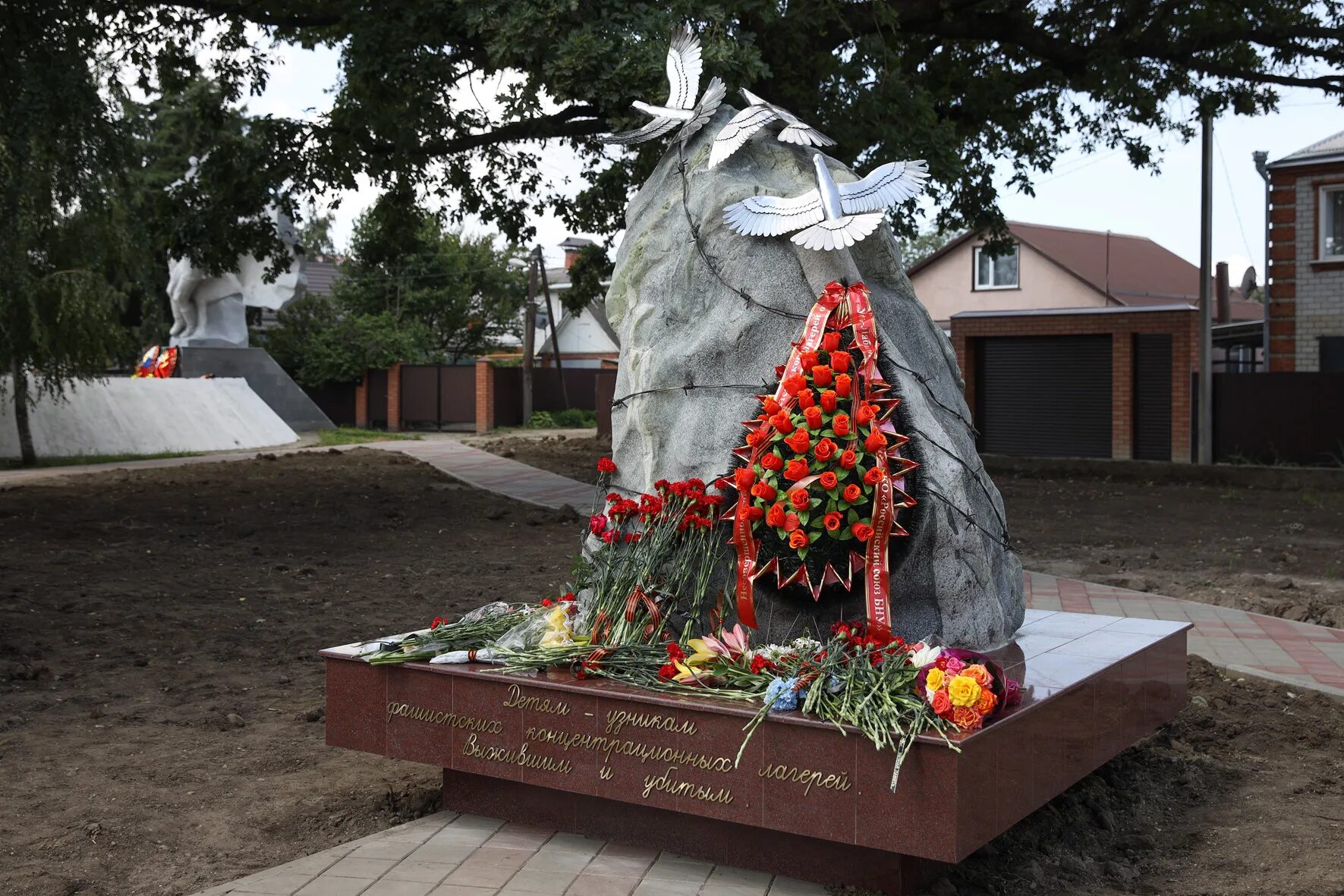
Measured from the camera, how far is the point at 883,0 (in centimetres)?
1166

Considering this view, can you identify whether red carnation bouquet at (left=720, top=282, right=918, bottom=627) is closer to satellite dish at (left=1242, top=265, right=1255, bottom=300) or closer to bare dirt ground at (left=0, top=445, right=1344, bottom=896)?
bare dirt ground at (left=0, top=445, right=1344, bottom=896)

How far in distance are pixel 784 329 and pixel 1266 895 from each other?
2605 mm

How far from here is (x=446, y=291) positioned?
1688 inches

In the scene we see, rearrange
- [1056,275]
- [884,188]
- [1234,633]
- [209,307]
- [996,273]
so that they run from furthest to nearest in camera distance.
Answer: [996,273] → [1056,275] → [209,307] → [1234,633] → [884,188]

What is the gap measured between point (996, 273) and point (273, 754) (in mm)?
Result: 35703

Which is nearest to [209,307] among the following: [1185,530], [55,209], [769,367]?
[55,209]

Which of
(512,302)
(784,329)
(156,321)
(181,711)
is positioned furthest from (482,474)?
(512,302)

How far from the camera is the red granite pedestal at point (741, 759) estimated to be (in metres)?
3.80

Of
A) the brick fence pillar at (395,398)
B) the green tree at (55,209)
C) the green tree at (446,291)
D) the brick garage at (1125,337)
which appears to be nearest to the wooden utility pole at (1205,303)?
the brick garage at (1125,337)

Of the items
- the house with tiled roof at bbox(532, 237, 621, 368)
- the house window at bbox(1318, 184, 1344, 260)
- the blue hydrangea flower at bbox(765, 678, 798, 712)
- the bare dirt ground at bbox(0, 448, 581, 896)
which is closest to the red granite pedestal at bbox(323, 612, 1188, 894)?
the blue hydrangea flower at bbox(765, 678, 798, 712)

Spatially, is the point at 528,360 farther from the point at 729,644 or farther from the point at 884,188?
the point at 729,644

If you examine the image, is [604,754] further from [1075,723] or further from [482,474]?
[482,474]

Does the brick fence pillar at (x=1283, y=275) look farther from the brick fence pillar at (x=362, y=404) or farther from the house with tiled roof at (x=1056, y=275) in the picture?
the brick fence pillar at (x=362, y=404)

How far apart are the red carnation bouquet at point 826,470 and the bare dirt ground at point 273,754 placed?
3.80 ft
